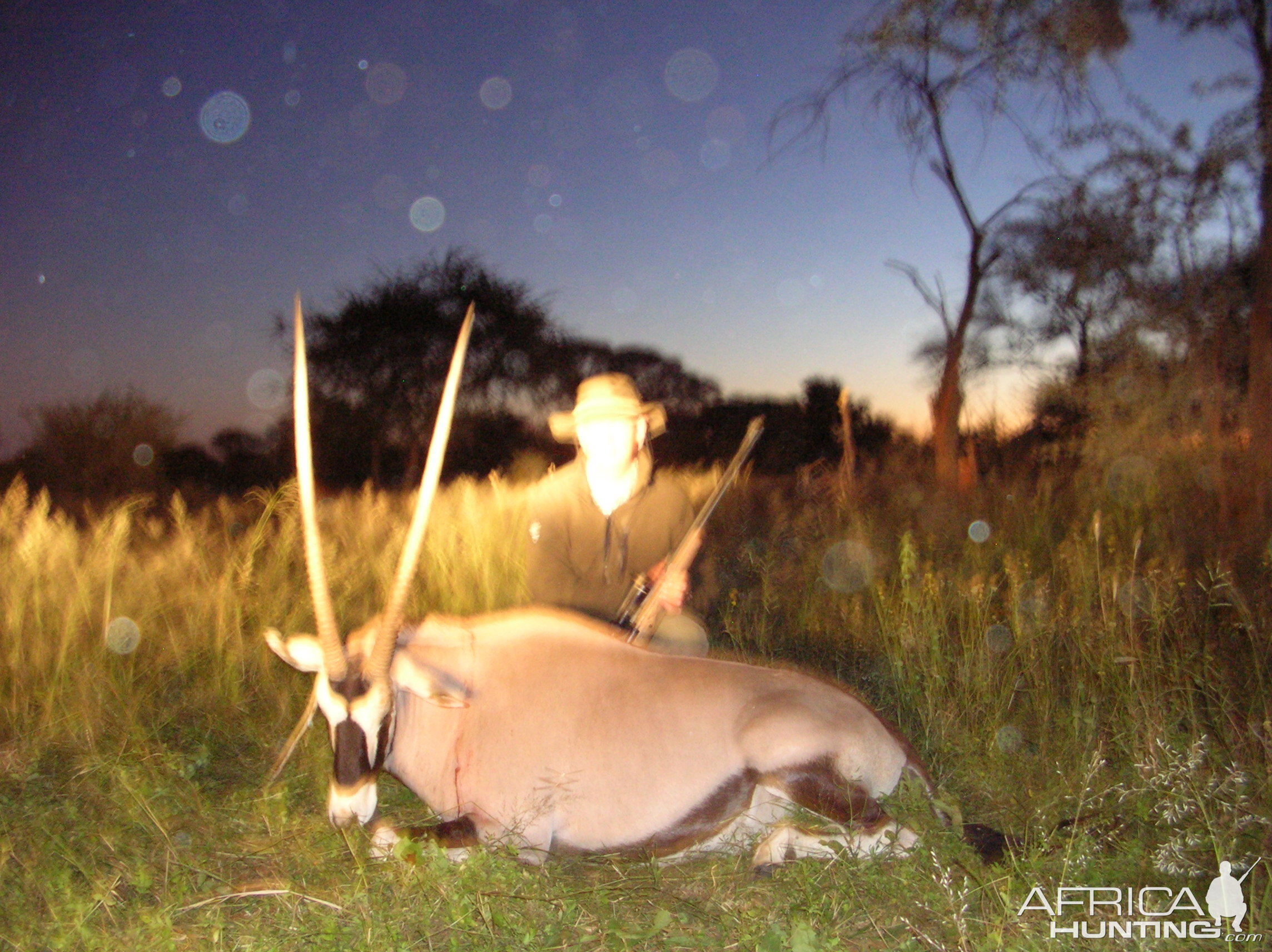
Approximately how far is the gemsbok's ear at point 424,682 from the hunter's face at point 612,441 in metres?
1.23

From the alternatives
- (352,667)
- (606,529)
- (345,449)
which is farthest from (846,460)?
(345,449)

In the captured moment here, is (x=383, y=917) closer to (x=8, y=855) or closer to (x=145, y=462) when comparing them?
(x=8, y=855)

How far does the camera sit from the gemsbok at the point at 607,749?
2717 mm

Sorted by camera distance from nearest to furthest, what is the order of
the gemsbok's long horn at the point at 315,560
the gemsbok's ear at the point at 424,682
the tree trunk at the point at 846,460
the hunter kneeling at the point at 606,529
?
the gemsbok's long horn at the point at 315,560 → the gemsbok's ear at the point at 424,682 → the hunter kneeling at the point at 606,529 → the tree trunk at the point at 846,460

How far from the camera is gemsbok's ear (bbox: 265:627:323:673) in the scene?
2746mm

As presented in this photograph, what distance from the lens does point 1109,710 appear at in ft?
12.9

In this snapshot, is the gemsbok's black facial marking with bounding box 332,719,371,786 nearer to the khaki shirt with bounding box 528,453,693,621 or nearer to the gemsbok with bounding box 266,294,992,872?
the gemsbok with bounding box 266,294,992,872

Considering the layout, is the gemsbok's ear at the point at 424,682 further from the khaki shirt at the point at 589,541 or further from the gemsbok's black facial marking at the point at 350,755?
the khaki shirt at the point at 589,541

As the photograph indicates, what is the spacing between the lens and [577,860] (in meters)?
2.92

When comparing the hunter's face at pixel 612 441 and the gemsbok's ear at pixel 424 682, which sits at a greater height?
the hunter's face at pixel 612 441

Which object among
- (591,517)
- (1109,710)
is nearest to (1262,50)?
(1109,710)

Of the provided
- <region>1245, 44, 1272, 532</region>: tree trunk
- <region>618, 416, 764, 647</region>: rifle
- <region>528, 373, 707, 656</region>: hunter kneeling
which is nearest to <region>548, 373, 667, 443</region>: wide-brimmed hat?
<region>528, 373, 707, 656</region>: hunter kneeling

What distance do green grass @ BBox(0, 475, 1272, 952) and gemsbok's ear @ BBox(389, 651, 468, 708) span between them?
1.48ft

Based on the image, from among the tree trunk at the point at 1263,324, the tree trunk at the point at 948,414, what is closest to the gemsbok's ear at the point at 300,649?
the tree trunk at the point at 1263,324
